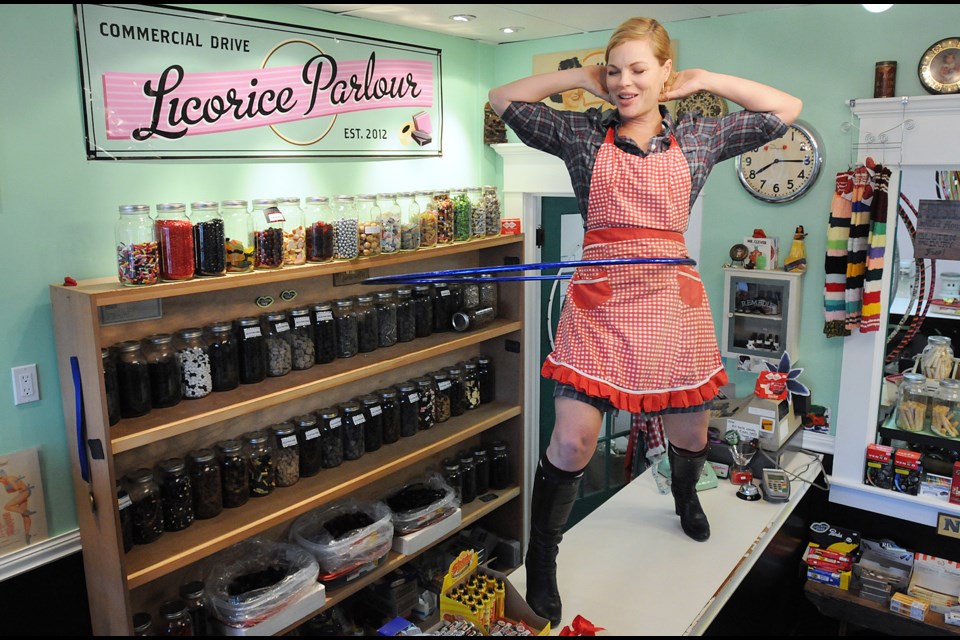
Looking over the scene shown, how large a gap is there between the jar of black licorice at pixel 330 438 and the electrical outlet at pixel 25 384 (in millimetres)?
962

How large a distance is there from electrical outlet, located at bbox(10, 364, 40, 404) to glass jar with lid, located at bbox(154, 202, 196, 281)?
507 mm

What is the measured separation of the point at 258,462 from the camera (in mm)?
2637

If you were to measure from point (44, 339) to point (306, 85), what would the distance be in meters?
1.35

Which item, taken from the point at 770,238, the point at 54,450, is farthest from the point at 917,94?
the point at 54,450

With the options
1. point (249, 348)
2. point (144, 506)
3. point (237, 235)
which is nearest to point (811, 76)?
point (237, 235)

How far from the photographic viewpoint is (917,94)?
2830 mm

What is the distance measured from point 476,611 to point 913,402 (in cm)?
217

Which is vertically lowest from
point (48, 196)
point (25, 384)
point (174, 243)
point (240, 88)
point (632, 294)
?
point (25, 384)

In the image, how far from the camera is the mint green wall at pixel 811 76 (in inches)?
113

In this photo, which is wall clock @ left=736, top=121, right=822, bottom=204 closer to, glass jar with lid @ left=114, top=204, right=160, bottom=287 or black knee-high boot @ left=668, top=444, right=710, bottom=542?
black knee-high boot @ left=668, top=444, right=710, bottom=542

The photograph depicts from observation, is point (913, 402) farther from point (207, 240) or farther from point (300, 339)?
point (207, 240)

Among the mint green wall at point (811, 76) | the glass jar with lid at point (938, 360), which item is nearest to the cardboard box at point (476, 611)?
the mint green wall at point (811, 76)

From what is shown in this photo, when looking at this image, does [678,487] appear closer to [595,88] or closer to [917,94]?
[595,88]

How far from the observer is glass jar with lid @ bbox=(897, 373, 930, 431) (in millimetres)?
3076
